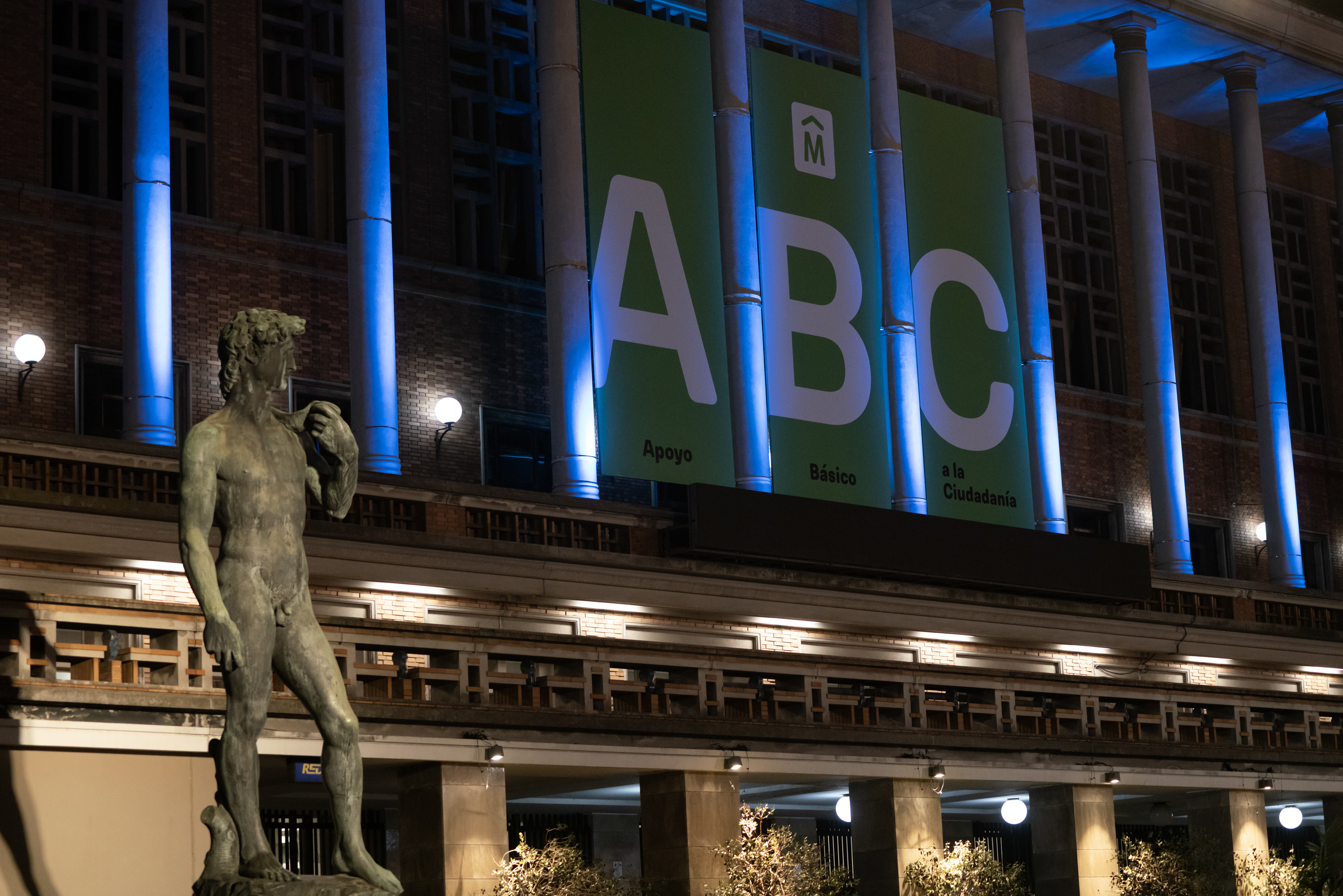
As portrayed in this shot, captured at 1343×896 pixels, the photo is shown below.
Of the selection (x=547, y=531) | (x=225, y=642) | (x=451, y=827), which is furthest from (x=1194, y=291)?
(x=225, y=642)

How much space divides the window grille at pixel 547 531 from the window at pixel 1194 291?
18.0m

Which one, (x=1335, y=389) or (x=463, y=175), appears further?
(x=1335, y=389)

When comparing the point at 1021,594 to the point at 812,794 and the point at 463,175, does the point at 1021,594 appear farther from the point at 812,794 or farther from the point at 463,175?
the point at 463,175

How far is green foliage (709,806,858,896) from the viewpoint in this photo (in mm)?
20375

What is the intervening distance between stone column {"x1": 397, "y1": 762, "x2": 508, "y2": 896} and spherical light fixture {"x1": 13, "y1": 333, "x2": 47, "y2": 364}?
8.11 meters

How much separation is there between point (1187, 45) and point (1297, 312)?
7.82 metres

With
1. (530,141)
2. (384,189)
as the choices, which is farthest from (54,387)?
(530,141)

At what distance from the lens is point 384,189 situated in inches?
1059

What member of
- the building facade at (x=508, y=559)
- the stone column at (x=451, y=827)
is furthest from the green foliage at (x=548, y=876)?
the building facade at (x=508, y=559)

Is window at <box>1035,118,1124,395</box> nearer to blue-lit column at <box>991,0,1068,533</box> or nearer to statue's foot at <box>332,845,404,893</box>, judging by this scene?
blue-lit column at <box>991,0,1068,533</box>

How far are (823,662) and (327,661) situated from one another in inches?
575

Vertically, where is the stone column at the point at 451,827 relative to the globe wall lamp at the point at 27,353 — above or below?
below

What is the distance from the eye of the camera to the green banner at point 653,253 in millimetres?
27938

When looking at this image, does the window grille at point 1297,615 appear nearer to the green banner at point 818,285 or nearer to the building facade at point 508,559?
the building facade at point 508,559
